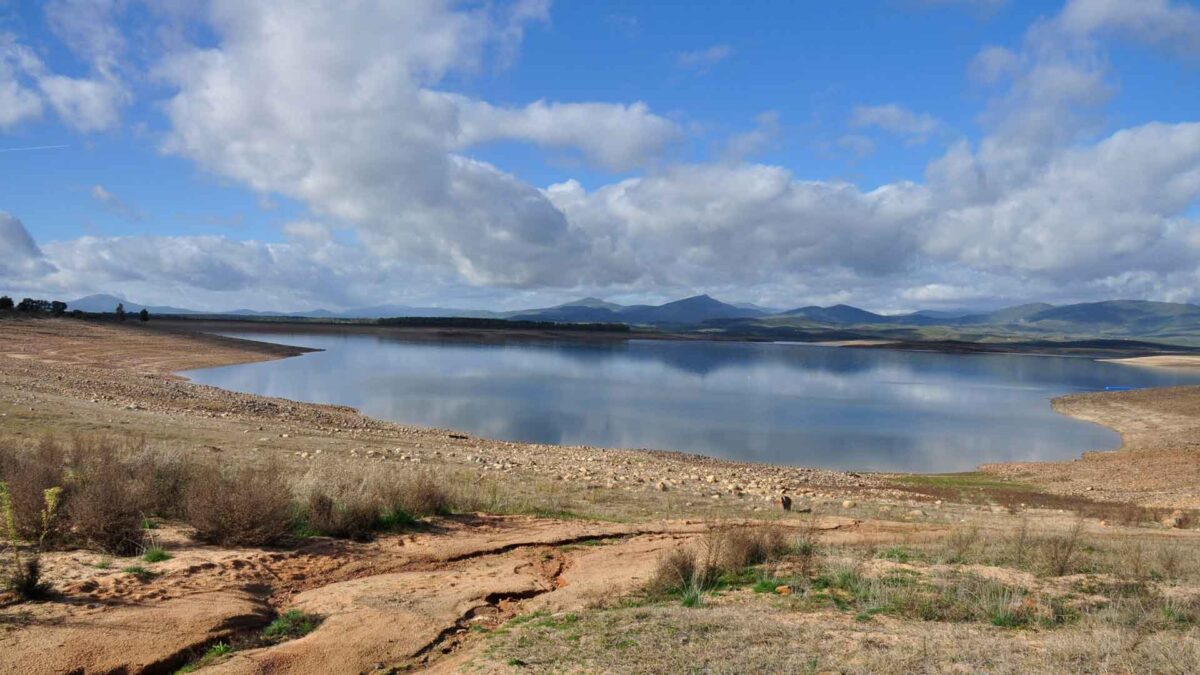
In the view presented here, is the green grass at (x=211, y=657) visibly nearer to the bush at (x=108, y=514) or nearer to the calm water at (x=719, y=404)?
the bush at (x=108, y=514)

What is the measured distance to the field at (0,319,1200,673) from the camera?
518cm

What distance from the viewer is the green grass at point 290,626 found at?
5551mm

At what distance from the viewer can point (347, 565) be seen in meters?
7.56

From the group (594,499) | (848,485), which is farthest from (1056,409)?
(594,499)

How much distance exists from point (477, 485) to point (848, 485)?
432 inches

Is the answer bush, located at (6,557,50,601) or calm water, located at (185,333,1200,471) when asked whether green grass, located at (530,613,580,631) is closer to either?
bush, located at (6,557,50,601)

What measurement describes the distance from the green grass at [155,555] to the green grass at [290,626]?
1.71 m

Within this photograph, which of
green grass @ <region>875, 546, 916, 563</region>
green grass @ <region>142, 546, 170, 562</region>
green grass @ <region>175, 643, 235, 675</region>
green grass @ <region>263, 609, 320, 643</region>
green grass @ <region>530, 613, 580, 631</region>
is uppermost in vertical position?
green grass @ <region>142, 546, 170, 562</region>

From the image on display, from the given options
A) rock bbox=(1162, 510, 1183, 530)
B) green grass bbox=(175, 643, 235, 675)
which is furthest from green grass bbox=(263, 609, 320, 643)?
rock bbox=(1162, 510, 1183, 530)

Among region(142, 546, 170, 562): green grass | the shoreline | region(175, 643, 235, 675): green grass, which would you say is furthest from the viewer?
the shoreline

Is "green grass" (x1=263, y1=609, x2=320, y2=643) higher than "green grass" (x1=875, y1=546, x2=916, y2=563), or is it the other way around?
"green grass" (x1=263, y1=609, x2=320, y2=643)

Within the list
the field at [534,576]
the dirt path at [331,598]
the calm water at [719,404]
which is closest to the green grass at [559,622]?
the field at [534,576]

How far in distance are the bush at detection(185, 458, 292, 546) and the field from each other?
0.03m

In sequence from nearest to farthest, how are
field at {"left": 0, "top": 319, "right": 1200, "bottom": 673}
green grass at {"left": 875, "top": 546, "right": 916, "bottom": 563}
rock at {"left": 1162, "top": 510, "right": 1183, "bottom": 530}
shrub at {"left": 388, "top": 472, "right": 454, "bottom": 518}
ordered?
field at {"left": 0, "top": 319, "right": 1200, "bottom": 673}, green grass at {"left": 875, "top": 546, "right": 916, "bottom": 563}, shrub at {"left": 388, "top": 472, "right": 454, "bottom": 518}, rock at {"left": 1162, "top": 510, "right": 1183, "bottom": 530}
